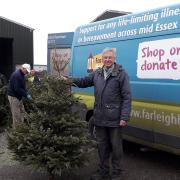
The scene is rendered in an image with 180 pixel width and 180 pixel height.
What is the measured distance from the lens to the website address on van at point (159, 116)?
676 centimetres

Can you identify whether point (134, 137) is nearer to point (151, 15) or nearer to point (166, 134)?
point (166, 134)

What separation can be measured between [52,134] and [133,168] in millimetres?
1862

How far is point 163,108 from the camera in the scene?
696 cm

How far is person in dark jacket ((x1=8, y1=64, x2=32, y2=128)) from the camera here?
998 cm

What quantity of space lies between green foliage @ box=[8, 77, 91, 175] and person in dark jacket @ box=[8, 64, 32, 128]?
3.27 meters

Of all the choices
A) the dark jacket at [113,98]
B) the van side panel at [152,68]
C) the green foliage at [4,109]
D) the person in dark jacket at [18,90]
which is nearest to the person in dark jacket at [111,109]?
the dark jacket at [113,98]

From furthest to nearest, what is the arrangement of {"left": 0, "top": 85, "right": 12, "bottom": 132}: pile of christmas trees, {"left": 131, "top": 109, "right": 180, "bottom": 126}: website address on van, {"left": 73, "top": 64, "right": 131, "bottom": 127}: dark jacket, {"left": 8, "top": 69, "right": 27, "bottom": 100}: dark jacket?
1. {"left": 0, "top": 85, "right": 12, "bottom": 132}: pile of christmas trees
2. {"left": 8, "top": 69, "right": 27, "bottom": 100}: dark jacket
3. {"left": 131, "top": 109, "right": 180, "bottom": 126}: website address on van
4. {"left": 73, "top": 64, "right": 131, "bottom": 127}: dark jacket

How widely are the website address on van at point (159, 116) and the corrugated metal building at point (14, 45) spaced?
19644 millimetres

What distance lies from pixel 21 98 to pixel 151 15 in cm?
398

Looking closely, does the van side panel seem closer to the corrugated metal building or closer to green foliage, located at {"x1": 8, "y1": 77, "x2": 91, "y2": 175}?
green foliage, located at {"x1": 8, "y1": 77, "x2": 91, "y2": 175}

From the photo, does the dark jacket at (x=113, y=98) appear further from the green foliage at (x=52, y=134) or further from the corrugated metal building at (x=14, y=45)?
the corrugated metal building at (x=14, y=45)

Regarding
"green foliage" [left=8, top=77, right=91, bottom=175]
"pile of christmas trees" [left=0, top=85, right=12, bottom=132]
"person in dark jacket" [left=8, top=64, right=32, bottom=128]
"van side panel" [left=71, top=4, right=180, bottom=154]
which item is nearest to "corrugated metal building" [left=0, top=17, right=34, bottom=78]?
"pile of christmas trees" [left=0, top=85, right=12, bottom=132]

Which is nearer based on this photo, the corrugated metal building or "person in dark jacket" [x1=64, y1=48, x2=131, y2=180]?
"person in dark jacket" [x1=64, y1=48, x2=131, y2=180]

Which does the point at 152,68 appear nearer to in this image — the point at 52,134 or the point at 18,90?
the point at 52,134
